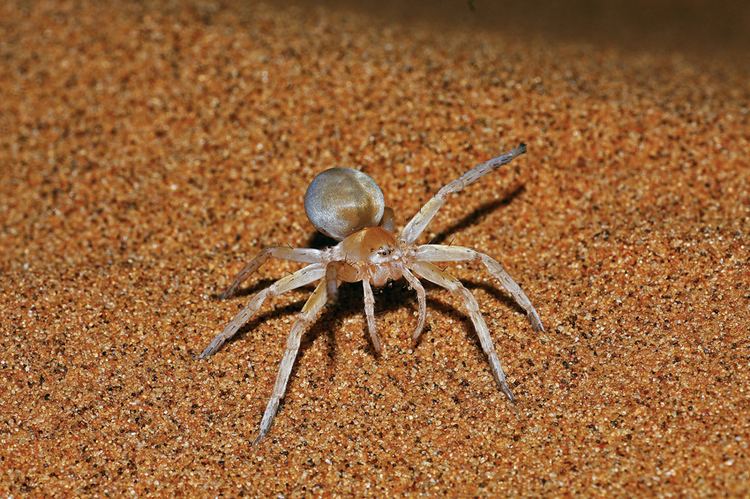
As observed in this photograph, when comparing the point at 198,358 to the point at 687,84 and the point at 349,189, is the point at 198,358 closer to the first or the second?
the point at 349,189

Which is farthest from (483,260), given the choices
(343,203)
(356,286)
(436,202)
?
(356,286)

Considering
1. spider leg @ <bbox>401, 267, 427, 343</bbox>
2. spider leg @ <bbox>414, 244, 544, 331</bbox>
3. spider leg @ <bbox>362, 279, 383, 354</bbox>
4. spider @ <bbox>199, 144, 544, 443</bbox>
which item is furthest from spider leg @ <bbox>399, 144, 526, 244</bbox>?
spider leg @ <bbox>362, 279, 383, 354</bbox>

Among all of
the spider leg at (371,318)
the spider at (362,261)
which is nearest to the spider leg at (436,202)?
the spider at (362,261)

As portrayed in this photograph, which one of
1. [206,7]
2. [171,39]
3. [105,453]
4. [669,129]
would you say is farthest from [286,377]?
[206,7]

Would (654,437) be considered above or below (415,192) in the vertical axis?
below

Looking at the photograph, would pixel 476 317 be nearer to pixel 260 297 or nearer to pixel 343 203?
pixel 343 203

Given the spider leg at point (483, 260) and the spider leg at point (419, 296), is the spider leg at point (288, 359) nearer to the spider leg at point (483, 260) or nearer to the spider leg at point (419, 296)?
the spider leg at point (419, 296)

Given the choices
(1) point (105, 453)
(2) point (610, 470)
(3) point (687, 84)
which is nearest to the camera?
(2) point (610, 470)
